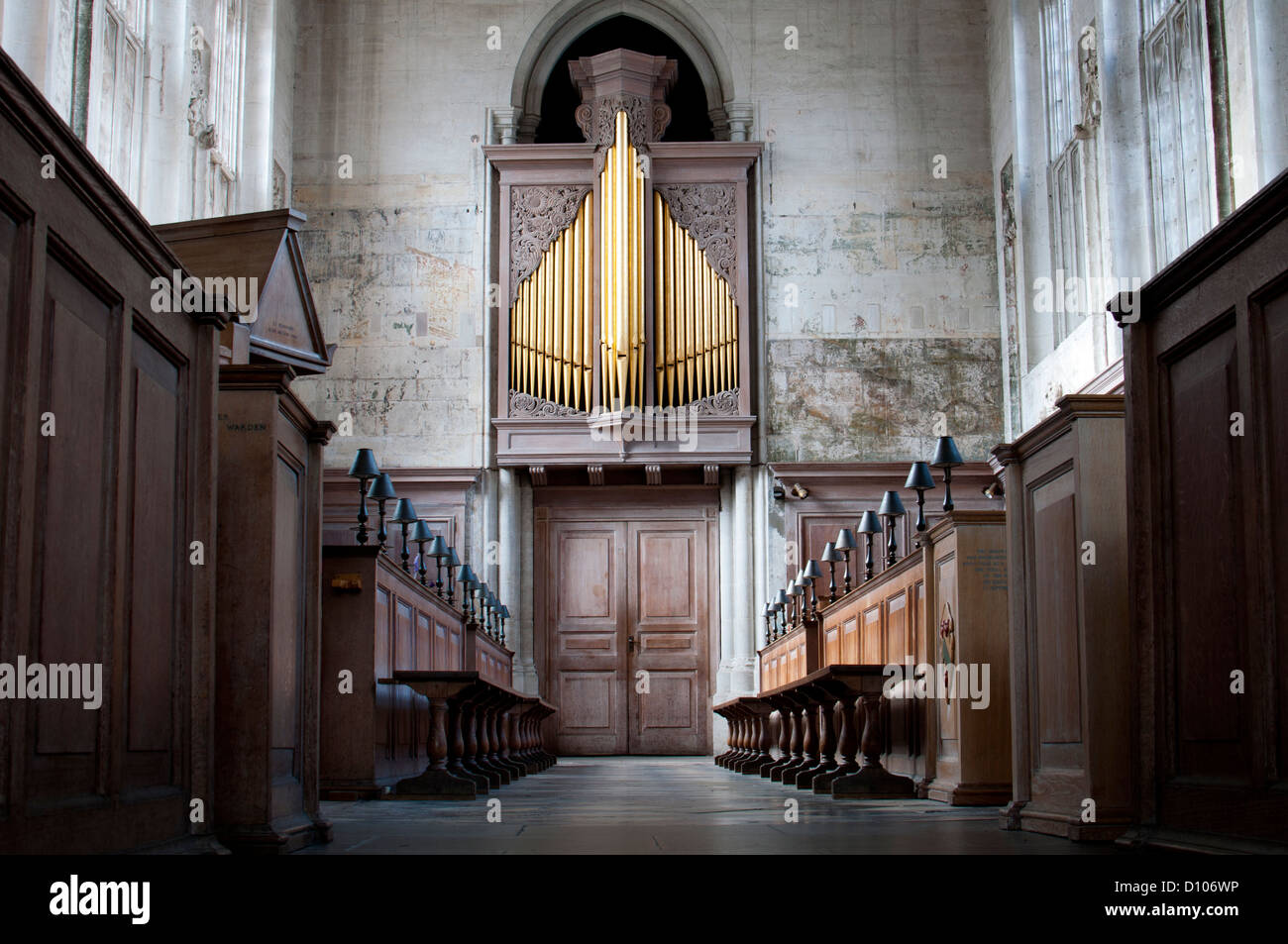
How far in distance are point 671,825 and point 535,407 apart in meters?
9.34

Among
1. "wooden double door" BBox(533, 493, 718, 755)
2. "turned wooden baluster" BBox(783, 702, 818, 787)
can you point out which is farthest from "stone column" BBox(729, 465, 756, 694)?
"turned wooden baluster" BBox(783, 702, 818, 787)

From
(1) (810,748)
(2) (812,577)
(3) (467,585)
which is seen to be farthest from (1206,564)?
(3) (467,585)

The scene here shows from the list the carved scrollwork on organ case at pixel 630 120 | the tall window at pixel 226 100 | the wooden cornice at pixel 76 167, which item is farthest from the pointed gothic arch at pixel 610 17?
the wooden cornice at pixel 76 167

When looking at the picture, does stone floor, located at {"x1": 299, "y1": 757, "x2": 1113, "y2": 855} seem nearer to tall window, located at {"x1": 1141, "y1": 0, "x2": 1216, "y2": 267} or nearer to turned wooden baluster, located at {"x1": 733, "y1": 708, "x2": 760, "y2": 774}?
turned wooden baluster, located at {"x1": 733, "y1": 708, "x2": 760, "y2": 774}

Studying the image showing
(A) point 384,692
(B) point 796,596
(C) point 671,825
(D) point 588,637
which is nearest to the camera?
(C) point 671,825

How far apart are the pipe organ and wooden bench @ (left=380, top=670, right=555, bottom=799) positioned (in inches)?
176

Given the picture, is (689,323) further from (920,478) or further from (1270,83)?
(1270,83)

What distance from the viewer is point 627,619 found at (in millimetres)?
13453

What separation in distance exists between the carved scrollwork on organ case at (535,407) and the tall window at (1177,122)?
528cm

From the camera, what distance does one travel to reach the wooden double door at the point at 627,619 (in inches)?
523

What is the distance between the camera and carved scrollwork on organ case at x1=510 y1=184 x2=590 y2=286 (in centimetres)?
1330

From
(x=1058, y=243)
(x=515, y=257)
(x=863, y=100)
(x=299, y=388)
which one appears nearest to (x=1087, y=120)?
(x=1058, y=243)

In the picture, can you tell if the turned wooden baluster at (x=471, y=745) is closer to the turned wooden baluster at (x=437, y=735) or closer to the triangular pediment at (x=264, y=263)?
the turned wooden baluster at (x=437, y=735)
